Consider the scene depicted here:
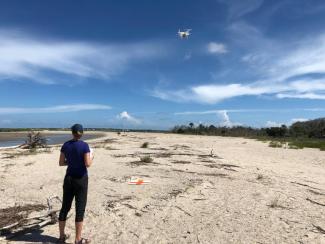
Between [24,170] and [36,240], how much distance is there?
9583 mm

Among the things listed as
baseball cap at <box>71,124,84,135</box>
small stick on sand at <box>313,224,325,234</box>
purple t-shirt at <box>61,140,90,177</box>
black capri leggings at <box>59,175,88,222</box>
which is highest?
baseball cap at <box>71,124,84,135</box>

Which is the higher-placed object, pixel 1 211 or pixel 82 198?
pixel 82 198

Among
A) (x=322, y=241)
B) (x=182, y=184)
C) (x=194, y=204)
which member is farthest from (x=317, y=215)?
(x=182, y=184)

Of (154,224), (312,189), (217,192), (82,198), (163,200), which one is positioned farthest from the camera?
(312,189)

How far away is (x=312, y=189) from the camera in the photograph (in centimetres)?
1195

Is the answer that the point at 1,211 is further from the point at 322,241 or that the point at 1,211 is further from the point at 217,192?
the point at 322,241

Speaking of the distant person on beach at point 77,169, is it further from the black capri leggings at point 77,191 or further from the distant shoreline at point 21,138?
the distant shoreline at point 21,138

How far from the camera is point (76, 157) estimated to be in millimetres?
6422

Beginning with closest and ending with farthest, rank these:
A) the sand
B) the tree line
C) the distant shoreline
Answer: the sand < the distant shoreline < the tree line

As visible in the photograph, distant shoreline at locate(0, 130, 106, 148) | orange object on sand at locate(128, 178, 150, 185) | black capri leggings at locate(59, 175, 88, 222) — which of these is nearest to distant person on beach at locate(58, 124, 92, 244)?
black capri leggings at locate(59, 175, 88, 222)

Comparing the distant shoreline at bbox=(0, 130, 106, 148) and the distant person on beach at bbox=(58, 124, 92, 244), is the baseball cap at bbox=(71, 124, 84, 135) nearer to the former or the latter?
the distant person on beach at bbox=(58, 124, 92, 244)

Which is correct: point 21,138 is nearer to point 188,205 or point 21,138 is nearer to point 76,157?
point 188,205

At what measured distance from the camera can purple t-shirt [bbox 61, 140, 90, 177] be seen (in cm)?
642

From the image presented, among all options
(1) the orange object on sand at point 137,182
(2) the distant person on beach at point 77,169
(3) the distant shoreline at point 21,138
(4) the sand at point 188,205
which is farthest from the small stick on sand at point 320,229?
(3) the distant shoreline at point 21,138
